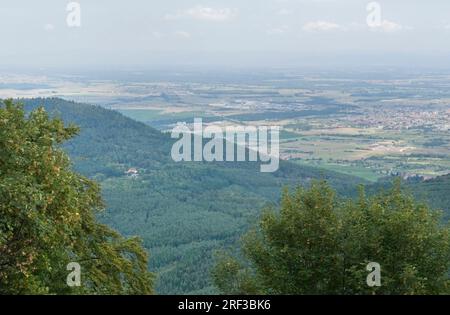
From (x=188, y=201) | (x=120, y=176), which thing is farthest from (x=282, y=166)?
(x=120, y=176)

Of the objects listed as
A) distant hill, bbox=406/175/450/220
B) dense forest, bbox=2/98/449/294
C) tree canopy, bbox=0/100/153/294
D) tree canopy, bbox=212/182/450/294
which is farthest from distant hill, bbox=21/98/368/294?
tree canopy, bbox=212/182/450/294

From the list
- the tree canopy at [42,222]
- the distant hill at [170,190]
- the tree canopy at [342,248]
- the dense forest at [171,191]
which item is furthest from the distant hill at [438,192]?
the tree canopy at [42,222]

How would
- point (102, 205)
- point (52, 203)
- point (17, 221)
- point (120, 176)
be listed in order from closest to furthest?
point (17, 221), point (52, 203), point (102, 205), point (120, 176)

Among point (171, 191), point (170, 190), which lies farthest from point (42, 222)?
point (170, 190)

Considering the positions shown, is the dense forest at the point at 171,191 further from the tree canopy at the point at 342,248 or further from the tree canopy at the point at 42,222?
the tree canopy at the point at 342,248
